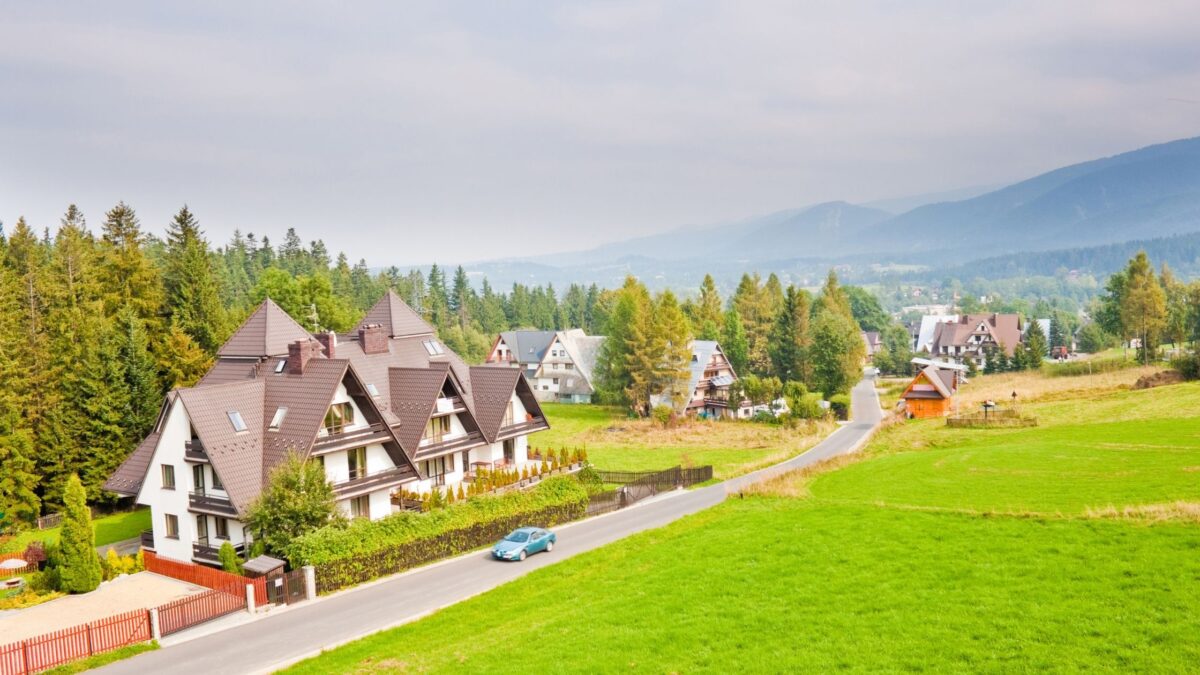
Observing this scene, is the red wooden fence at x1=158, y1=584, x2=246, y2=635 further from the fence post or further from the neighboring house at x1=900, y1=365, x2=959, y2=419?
the neighboring house at x1=900, y1=365, x2=959, y2=419

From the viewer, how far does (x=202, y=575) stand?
31125mm

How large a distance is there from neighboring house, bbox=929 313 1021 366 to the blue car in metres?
125

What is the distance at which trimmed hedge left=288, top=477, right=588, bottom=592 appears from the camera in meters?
30.1

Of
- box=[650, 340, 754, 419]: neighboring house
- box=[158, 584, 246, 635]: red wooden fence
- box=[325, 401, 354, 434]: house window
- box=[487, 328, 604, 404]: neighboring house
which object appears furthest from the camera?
box=[487, 328, 604, 404]: neighboring house

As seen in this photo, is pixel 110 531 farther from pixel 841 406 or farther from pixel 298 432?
pixel 841 406

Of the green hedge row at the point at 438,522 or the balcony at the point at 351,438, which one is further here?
the balcony at the point at 351,438

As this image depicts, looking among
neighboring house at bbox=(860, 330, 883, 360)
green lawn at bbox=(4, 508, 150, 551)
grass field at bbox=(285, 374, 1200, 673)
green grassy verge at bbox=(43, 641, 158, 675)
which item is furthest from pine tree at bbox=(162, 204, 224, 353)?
neighboring house at bbox=(860, 330, 883, 360)

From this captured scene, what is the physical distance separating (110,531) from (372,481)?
18065mm

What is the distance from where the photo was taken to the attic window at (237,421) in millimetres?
36156

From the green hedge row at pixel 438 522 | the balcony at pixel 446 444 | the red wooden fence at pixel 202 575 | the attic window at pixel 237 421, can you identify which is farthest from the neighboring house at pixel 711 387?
the red wooden fence at pixel 202 575

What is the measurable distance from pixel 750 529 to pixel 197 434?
25.3 metres

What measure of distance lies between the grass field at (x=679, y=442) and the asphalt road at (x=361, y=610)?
51.3 feet

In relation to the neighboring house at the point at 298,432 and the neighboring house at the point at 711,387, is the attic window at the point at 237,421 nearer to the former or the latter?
the neighboring house at the point at 298,432

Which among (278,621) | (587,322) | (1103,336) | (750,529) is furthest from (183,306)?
(1103,336)
